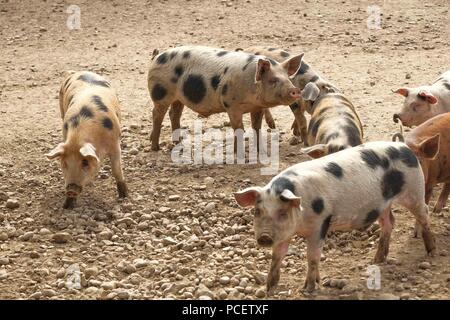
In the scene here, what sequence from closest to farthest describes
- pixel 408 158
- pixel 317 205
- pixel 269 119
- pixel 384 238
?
pixel 317 205 → pixel 408 158 → pixel 384 238 → pixel 269 119

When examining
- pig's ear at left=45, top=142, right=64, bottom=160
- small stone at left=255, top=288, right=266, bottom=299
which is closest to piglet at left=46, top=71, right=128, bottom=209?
pig's ear at left=45, top=142, right=64, bottom=160

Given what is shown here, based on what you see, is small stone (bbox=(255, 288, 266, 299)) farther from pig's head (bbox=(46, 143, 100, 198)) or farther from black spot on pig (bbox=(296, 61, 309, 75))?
black spot on pig (bbox=(296, 61, 309, 75))

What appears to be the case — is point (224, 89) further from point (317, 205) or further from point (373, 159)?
point (317, 205)

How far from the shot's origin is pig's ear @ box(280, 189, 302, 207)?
5.56 meters

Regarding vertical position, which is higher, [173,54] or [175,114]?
[173,54]

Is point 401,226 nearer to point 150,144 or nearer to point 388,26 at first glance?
point 150,144

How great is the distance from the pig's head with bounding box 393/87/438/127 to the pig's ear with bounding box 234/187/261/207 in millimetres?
3281

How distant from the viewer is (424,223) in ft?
21.4

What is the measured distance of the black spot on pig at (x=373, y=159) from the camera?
20.3 ft

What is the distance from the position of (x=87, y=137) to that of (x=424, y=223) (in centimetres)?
288

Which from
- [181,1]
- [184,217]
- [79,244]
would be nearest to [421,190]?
[184,217]

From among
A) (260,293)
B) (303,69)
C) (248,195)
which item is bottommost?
(260,293)

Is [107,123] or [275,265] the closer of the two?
[275,265]

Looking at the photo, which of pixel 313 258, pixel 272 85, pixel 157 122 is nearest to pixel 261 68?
pixel 272 85
